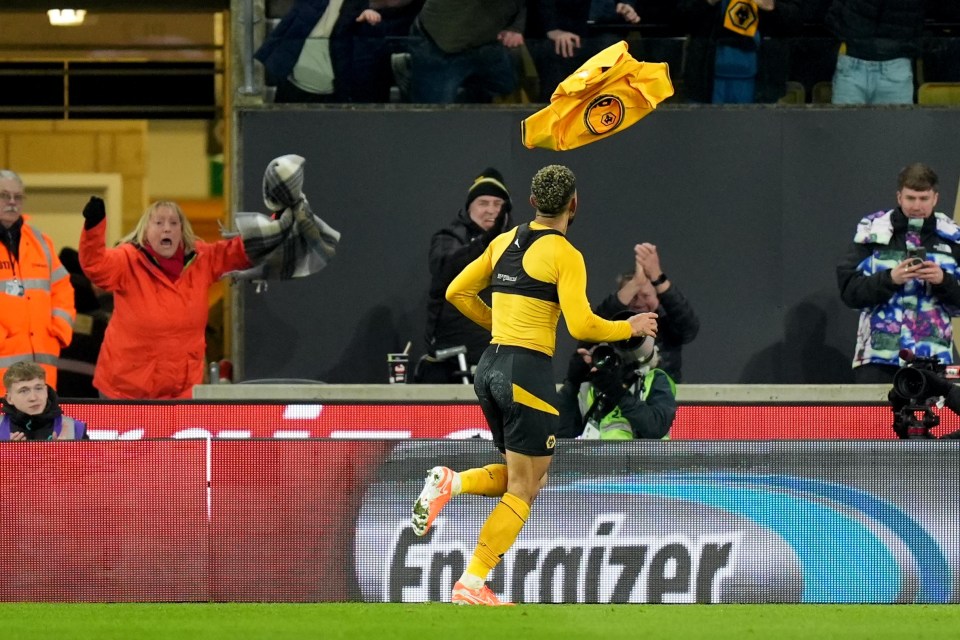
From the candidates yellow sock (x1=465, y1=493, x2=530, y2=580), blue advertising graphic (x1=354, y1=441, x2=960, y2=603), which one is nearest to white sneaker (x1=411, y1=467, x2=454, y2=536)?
yellow sock (x1=465, y1=493, x2=530, y2=580)

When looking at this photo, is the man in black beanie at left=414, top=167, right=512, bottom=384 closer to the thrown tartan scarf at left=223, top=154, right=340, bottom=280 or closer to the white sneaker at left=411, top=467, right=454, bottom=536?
the thrown tartan scarf at left=223, top=154, right=340, bottom=280

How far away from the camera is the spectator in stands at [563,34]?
11594 mm

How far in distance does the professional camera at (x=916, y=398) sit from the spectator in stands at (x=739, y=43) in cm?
365

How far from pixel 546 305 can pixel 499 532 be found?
3.27ft

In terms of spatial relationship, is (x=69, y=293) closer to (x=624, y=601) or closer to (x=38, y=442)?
(x=38, y=442)

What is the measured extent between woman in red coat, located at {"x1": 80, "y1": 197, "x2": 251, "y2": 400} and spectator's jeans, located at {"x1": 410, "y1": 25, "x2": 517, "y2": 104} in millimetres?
2207

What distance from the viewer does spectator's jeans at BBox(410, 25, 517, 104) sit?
11.6 m

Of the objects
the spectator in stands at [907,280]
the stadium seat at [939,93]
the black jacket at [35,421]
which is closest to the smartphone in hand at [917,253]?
the spectator in stands at [907,280]

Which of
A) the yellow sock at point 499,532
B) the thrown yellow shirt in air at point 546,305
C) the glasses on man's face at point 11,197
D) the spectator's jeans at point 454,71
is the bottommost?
the yellow sock at point 499,532

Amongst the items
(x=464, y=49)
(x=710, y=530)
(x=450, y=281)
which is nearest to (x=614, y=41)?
(x=464, y=49)

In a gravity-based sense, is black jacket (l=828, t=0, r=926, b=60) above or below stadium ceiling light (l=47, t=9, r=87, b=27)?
below

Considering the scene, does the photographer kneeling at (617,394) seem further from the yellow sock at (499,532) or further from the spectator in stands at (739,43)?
the spectator in stands at (739,43)

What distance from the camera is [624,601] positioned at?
8.04 metres

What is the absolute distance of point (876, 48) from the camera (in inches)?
462
